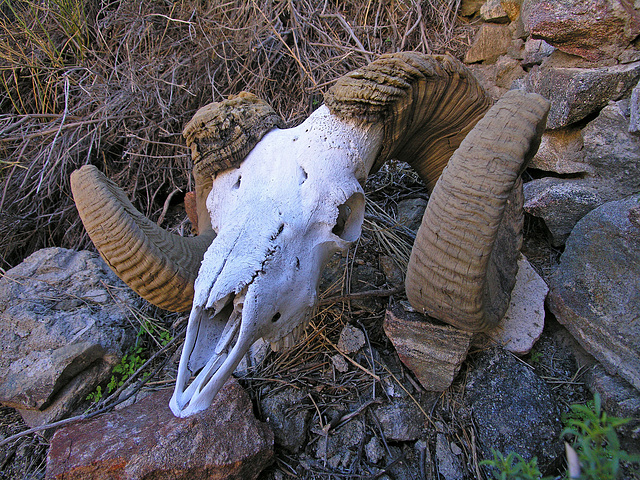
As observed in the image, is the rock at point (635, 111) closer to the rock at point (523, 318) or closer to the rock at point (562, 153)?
the rock at point (562, 153)

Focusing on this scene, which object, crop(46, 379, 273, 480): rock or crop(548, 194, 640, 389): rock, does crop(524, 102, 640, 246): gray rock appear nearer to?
crop(548, 194, 640, 389): rock

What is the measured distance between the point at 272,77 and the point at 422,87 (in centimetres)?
225

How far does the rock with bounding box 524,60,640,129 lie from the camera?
1923mm

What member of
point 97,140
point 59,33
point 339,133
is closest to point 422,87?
point 339,133

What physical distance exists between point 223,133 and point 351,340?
1228 millimetres

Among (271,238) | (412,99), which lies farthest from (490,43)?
(271,238)

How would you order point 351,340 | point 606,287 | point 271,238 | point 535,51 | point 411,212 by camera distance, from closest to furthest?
point 271,238
point 606,287
point 351,340
point 535,51
point 411,212

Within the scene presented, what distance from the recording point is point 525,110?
1.25 metres

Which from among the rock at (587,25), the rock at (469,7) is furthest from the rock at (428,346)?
the rock at (469,7)

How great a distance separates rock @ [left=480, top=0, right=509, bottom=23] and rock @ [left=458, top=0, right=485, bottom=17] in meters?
0.22

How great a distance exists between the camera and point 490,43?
2.90 meters

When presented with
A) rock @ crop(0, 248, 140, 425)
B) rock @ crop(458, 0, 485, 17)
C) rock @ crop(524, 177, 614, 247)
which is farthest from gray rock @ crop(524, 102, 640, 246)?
rock @ crop(0, 248, 140, 425)

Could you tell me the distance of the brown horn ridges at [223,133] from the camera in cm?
161

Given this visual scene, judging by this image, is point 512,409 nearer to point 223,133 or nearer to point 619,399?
point 619,399
